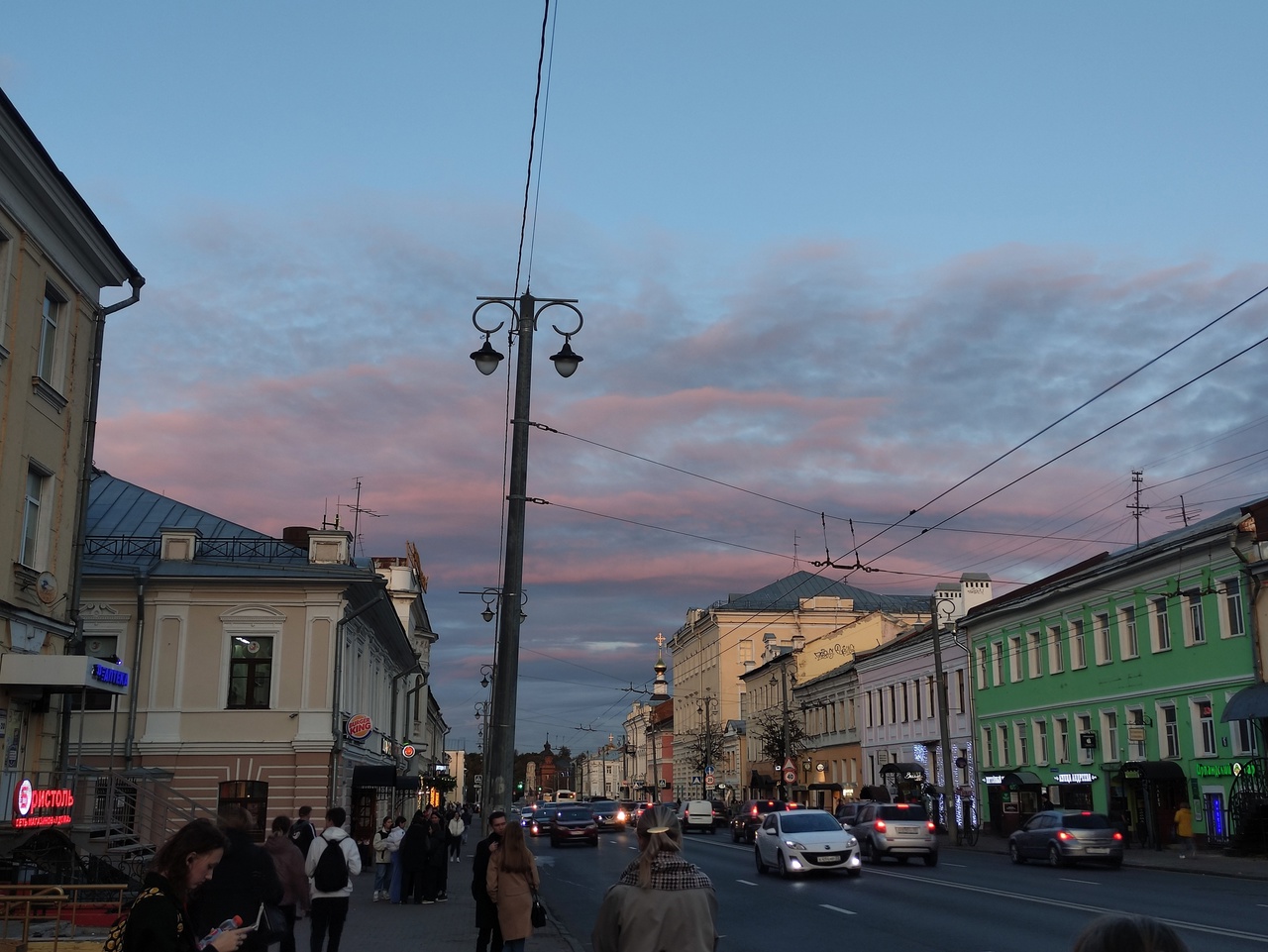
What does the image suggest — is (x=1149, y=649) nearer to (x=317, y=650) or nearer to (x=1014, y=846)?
(x=1014, y=846)

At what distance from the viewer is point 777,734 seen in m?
77.7

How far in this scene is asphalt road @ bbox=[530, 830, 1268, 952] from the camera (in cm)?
1594

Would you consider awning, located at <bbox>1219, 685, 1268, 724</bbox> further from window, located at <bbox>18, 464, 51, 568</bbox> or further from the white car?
window, located at <bbox>18, 464, 51, 568</bbox>

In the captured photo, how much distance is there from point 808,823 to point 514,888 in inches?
723

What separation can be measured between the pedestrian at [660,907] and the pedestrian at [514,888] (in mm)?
5325

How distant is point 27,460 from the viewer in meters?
19.9

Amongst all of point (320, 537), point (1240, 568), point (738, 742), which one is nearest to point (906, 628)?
point (738, 742)

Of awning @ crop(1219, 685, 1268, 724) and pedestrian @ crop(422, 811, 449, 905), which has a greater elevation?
awning @ crop(1219, 685, 1268, 724)

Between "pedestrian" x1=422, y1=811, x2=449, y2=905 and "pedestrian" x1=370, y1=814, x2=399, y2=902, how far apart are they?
737mm

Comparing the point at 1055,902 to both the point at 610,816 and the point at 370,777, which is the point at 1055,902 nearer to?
the point at 370,777

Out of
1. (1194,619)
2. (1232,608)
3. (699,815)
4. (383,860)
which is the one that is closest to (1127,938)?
(383,860)

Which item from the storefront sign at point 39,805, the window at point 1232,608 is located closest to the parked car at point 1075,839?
the window at point 1232,608

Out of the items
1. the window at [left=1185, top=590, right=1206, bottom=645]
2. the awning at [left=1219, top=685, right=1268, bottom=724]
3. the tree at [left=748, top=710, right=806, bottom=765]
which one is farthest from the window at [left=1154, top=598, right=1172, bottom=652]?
the tree at [left=748, top=710, right=806, bottom=765]

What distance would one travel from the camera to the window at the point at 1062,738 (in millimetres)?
45844
